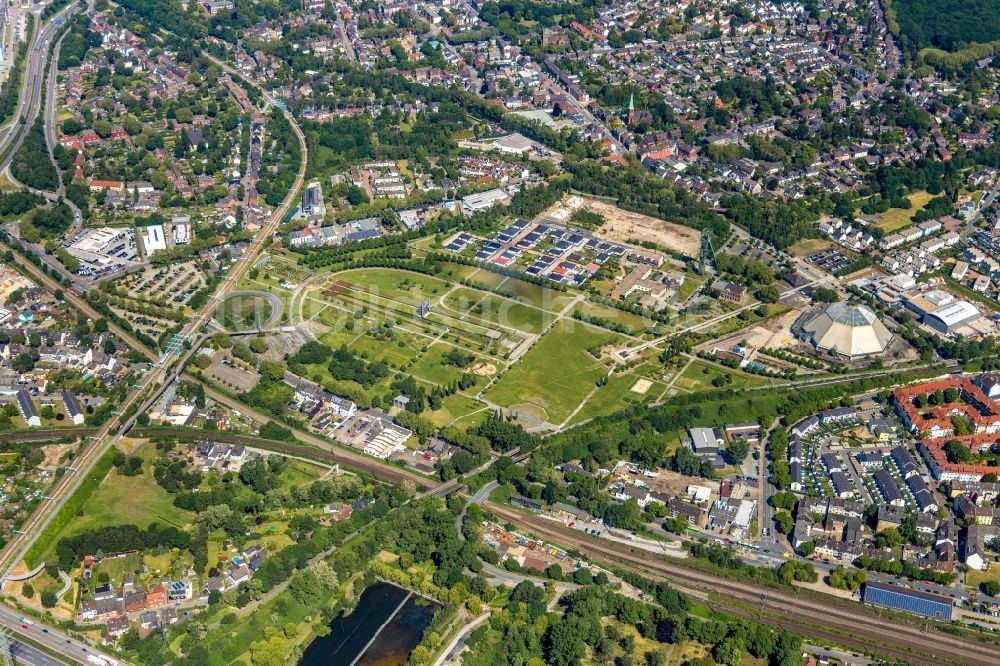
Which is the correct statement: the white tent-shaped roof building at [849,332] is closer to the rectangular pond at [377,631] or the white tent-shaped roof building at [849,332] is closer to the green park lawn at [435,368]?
the green park lawn at [435,368]

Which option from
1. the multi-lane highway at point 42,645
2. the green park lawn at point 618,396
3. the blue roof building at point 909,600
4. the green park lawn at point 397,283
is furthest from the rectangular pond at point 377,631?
the green park lawn at point 397,283

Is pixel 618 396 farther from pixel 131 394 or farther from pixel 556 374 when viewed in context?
pixel 131 394

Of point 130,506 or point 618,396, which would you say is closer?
point 130,506

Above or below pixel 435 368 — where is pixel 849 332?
above

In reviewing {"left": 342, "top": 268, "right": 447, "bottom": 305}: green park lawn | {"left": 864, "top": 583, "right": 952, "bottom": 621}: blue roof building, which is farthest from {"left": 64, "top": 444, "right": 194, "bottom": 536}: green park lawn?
{"left": 864, "top": 583, "right": 952, "bottom": 621}: blue roof building

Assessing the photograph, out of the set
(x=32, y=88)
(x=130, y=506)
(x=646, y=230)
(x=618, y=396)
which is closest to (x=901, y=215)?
(x=646, y=230)

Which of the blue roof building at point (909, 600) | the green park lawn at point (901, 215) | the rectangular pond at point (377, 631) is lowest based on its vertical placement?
the rectangular pond at point (377, 631)
